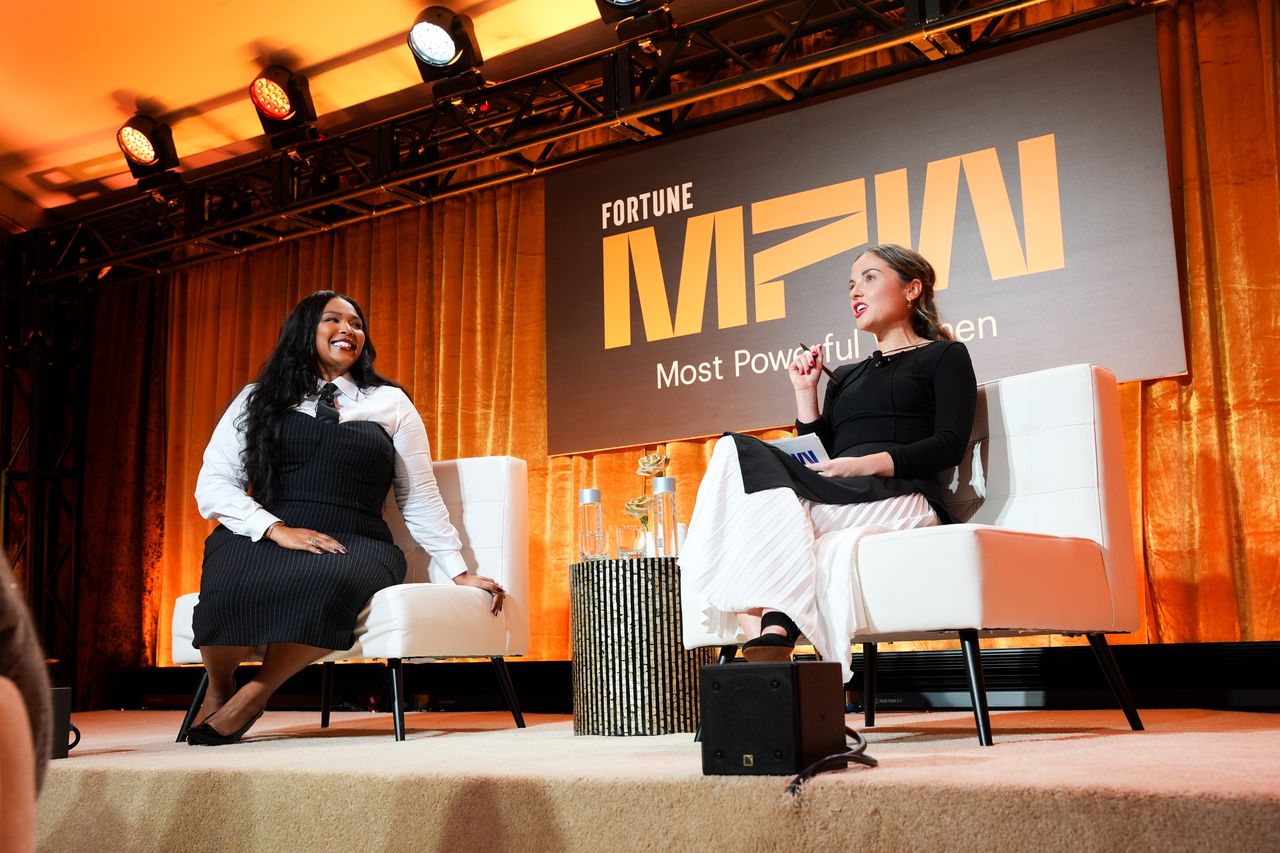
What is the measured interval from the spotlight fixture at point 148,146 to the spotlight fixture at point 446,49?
5.09 ft

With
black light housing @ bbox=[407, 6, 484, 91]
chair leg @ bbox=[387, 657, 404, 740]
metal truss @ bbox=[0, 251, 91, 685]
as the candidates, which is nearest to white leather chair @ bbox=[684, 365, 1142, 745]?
chair leg @ bbox=[387, 657, 404, 740]

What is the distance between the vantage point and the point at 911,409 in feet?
9.00

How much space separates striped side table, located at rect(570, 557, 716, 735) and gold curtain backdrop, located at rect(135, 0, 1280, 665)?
4.72 ft

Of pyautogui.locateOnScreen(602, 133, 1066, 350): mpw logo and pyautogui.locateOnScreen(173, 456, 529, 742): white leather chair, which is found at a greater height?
pyautogui.locateOnScreen(602, 133, 1066, 350): mpw logo

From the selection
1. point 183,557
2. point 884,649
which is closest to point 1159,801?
point 884,649

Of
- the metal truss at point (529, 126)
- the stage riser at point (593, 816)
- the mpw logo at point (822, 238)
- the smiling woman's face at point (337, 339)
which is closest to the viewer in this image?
the stage riser at point (593, 816)

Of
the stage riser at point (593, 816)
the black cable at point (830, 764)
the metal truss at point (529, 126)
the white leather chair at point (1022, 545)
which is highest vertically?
the metal truss at point (529, 126)

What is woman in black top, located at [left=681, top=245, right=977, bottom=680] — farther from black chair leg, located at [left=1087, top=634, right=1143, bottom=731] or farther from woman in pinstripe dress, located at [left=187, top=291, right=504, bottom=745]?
woman in pinstripe dress, located at [left=187, top=291, right=504, bottom=745]

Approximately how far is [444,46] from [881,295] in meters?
2.67

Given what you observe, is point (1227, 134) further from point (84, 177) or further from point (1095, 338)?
point (84, 177)

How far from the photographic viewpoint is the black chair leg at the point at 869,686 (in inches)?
119

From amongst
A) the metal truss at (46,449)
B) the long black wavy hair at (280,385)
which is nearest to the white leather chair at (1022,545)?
the long black wavy hair at (280,385)

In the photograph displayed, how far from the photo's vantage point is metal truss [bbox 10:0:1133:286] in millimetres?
4336

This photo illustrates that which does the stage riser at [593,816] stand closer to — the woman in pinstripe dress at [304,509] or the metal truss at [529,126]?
the woman in pinstripe dress at [304,509]
